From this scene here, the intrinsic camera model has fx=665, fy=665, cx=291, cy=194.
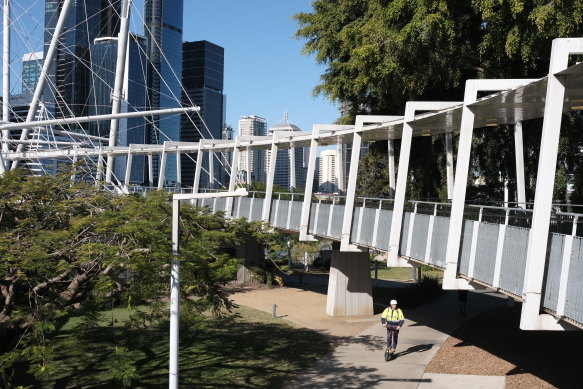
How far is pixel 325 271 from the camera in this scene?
46719 millimetres

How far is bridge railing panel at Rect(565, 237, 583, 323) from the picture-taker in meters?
9.14

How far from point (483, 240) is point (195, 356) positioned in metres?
9.48

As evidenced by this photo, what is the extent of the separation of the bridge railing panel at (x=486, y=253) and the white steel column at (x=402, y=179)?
12.5 feet

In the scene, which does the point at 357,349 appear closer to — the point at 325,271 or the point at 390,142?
the point at 390,142

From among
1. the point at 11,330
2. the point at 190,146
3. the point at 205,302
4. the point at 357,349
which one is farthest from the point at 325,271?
the point at 11,330

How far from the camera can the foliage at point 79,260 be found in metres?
12.1

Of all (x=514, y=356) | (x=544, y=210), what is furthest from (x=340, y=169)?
(x=544, y=210)

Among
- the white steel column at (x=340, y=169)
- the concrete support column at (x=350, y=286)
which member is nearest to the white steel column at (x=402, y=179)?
the concrete support column at (x=350, y=286)

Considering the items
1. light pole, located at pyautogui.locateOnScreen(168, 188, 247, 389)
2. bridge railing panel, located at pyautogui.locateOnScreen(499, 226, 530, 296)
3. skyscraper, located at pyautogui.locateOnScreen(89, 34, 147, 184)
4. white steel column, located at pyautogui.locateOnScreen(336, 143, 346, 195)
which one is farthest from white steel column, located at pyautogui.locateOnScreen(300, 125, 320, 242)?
skyscraper, located at pyautogui.locateOnScreen(89, 34, 147, 184)

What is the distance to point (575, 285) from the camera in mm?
9250

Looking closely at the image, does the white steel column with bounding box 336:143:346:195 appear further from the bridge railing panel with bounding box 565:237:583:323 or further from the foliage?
the bridge railing panel with bounding box 565:237:583:323

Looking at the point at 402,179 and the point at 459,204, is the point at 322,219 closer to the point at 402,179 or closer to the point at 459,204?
the point at 402,179

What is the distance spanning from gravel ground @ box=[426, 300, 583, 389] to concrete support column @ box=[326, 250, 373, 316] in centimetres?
423

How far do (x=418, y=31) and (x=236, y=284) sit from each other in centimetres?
1732
